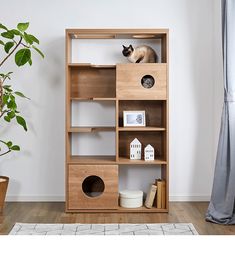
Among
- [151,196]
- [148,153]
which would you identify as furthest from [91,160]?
[151,196]

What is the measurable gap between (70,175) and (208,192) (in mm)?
1436

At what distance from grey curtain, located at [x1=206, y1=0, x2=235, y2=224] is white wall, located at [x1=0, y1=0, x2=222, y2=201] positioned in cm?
60

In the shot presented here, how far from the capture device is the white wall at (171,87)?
A: 465 centimetres

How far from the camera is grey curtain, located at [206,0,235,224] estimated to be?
3924 millimetres

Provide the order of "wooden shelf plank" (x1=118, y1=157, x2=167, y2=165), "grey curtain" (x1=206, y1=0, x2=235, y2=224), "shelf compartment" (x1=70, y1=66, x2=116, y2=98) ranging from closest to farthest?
"grey curtain" (x1=206, y1=0, x2=235, y2=224) < "wooden shelf plank" (x1=118, y1=157, x2=167, y2=165) < "shelf compartment" (x1=70, y1=66, x2=116, y2=98)

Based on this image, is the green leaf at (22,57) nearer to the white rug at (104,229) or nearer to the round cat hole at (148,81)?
the round cat hole at (148,81)

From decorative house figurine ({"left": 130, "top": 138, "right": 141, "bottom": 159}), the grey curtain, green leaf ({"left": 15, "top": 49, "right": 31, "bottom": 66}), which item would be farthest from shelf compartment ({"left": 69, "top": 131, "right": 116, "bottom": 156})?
the grey curtain

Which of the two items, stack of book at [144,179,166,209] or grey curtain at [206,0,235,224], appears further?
stack of book at [144,179,166,209]

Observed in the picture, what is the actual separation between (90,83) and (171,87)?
2.63 feet

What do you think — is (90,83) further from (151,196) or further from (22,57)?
(151,196)

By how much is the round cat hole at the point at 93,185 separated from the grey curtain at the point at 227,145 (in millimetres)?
1141

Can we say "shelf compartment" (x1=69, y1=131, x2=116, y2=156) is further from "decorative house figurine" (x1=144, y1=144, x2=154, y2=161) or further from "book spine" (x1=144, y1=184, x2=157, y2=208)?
"book spine" (x1=144, y1=184, x2=157, y2=208)
